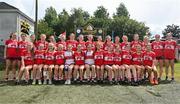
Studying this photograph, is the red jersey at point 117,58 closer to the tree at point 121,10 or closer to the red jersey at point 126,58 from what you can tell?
the red jersey at point 126,58

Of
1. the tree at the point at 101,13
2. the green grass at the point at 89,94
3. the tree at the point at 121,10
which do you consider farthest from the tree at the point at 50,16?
the green grass at the point at 89,94

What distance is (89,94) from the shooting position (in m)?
11.1

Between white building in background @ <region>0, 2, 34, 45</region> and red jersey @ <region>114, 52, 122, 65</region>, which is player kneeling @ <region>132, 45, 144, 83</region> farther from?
white building in background @ <region>0, 2, 34, 45</region>

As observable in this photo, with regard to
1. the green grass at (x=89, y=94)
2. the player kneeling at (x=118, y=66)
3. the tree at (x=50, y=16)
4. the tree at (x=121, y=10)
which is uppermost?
the tree at (x=121, y=10)

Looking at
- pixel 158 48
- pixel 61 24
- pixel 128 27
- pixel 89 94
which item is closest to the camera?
pixel 89 94

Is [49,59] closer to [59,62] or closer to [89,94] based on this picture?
[59,62]

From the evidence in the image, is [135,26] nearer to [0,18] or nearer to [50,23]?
[50,23]

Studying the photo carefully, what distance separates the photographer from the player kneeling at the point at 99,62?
→ 13.5 m

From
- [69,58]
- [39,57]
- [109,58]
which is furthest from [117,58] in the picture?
[39,57]

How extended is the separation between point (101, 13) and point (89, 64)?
7797 centimetres

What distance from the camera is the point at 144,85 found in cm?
1329

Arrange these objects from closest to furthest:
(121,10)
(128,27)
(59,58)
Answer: (59,58)
(128,27)
(121,10)

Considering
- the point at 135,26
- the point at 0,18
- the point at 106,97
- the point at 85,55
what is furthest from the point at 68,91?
the point at 135,26

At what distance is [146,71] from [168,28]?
75.9 m
